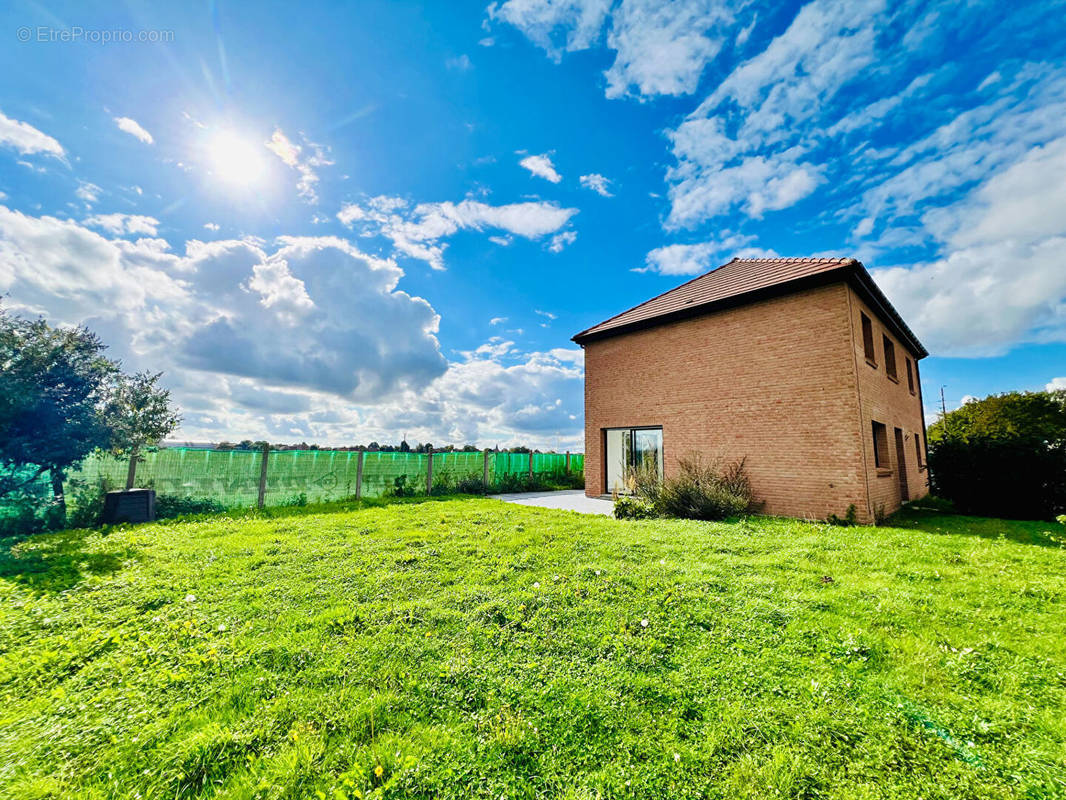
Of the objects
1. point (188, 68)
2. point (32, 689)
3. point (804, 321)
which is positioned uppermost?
point (188, 68)

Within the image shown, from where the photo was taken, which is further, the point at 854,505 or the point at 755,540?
the point at 854,505

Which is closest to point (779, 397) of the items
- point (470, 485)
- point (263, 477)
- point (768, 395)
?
point (768, 395)

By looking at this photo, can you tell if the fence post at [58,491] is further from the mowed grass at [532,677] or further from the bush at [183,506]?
the mowed grass at [532,677]

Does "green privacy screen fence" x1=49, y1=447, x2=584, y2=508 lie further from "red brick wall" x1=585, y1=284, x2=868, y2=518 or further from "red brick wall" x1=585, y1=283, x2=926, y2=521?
"red brick wall" x1=585, y1=284, x2=868, y2=518

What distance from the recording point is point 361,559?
17.2ft

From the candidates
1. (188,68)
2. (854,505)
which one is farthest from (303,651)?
(854,505)

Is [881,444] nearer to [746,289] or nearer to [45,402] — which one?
[746,289]

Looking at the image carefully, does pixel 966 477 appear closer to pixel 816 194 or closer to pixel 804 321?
pixel 804 321

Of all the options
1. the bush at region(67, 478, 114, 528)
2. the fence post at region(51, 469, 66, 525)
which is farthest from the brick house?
the fence post at region(51, 469, 66, 525)

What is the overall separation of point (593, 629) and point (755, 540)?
4234 millimetres

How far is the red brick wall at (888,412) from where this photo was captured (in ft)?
28.8

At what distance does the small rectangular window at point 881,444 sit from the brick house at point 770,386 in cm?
5

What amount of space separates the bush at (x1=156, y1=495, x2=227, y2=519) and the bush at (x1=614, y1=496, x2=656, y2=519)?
30.8 ft

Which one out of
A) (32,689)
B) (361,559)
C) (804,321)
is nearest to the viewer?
(32,689)
